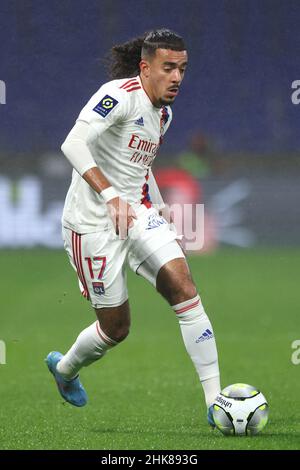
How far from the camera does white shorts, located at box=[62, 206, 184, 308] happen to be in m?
5.79

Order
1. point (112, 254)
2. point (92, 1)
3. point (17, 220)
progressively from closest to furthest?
point (112, 254) < point (17, 220) < point (92, 1)

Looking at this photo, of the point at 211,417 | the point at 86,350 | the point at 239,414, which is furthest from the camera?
the point at 86,350

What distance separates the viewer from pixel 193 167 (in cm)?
1786

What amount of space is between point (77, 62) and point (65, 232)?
12343 millimetres

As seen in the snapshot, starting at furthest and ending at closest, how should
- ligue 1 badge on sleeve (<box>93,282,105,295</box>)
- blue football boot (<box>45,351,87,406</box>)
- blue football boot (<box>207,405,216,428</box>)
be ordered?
blue football boot (<box>45,351,87,406</box>)
ligue 1 badge on sleeve (<box>93,282,105,295</box>)
blue football boot (<box>207,405,216,428</box>)

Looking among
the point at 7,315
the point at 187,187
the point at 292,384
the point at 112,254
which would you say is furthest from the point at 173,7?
the point at 112,254

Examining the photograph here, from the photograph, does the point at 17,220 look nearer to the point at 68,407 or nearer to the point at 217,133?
the point at 217,133

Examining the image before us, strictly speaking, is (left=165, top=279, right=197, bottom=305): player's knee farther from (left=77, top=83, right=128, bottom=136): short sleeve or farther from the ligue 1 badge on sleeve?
(left=77, top=83, right=128, bottom=136): short sleeve

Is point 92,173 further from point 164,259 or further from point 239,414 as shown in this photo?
point 239,414

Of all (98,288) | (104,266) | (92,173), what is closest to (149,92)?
(92,173)

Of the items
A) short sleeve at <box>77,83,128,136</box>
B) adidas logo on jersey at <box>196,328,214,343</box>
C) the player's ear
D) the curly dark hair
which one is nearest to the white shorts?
adidas logo on jersey at <box>196,328,214,343</box>

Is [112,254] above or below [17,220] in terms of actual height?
above

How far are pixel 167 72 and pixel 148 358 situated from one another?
4.43 m
